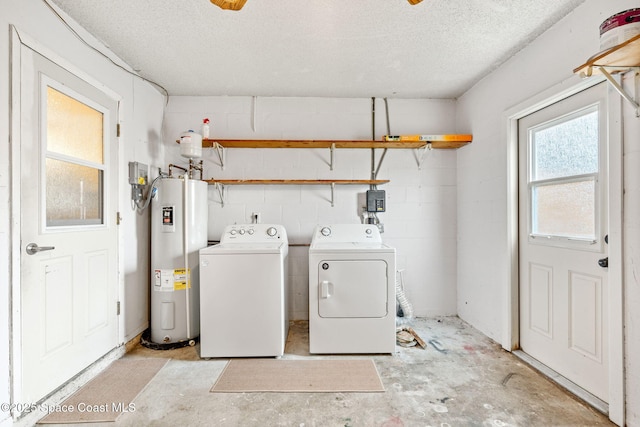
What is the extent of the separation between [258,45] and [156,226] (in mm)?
A: 1632

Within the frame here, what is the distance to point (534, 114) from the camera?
7.04ft

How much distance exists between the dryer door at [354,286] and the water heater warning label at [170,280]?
1155 mm

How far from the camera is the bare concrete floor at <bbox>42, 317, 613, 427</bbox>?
1.60 m

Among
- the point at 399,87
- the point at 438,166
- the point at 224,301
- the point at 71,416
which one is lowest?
the point at 71,416

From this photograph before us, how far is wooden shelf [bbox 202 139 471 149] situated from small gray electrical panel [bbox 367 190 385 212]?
46 cm

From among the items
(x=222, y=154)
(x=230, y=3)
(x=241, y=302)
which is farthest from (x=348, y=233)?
(x=230, y=3)

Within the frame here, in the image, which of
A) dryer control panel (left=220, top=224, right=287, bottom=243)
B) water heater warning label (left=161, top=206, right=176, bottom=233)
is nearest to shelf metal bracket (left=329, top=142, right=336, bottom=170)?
dryer control panel (left=220, top=224, right=287, bottom=243)

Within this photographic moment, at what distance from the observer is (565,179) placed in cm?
190

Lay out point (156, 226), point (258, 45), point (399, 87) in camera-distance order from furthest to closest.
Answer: point (399, 87) → point (156, 226) → point (258, 45)

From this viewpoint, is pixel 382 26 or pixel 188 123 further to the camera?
pixel 188 123

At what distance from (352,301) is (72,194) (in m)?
2.04

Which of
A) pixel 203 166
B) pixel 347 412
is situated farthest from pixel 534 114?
pixel 203 166

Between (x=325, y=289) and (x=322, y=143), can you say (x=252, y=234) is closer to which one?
(x=325, y=289)

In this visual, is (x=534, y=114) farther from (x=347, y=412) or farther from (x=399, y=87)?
(x=347, y=412)
